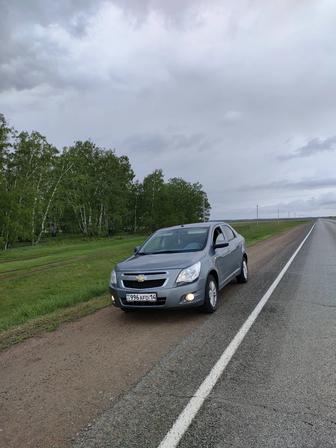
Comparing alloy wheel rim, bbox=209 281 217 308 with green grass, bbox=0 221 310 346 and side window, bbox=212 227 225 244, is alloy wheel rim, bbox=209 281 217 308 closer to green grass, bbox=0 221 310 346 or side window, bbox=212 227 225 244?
side window, bbox=212 227 225 244

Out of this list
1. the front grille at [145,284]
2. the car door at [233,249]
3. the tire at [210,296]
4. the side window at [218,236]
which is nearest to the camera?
the front grille at [145,284]

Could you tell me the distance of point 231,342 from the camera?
5164 mm

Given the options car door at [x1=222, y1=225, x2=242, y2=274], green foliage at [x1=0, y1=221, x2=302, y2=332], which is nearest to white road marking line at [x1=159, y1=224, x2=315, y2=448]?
car door at [x1=222, y1=225, x2=242, y2=274]

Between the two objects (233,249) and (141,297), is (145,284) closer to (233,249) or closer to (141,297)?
(141,297)

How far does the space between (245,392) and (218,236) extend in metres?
Answer: 4.80

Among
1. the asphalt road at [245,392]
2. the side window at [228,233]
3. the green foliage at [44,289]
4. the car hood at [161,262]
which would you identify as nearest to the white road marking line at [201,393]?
the asphalt road at [245,392]

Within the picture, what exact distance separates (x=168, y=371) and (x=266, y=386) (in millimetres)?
1083

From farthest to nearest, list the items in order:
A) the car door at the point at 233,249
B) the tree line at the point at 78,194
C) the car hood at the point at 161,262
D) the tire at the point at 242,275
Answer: the tree line at the point at 78,194, the tire at the point at 242,275, the car door at the point at 233,249, the car hood at the point at 161,262

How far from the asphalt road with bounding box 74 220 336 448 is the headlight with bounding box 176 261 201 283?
2.47ft

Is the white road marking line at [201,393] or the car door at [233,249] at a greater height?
the car door at [233,249]

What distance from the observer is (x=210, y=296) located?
6.78 m

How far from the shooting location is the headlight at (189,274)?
20.6ft

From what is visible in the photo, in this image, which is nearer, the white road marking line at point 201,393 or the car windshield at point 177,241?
the white road marking line at point 201,393

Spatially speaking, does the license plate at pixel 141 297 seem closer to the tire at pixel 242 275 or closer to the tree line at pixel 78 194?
the tire at pixel 242 275
